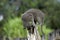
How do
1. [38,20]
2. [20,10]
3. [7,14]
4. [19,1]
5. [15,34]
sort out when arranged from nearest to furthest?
[38,20]
[15,34]
[7,14]
[20,10]
[19,1]

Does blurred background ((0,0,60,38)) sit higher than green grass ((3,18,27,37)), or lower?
higher

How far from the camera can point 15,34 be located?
28.3 ft

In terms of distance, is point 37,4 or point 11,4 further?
point 11,4

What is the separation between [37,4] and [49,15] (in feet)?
3.76

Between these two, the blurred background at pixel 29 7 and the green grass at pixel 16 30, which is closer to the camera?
the green grass at pixel 16 30

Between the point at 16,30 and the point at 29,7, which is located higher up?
the point at 29,7

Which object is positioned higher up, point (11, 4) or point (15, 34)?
point (11, 4)

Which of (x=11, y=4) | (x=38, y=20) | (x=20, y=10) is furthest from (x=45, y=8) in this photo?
(x=38, y=20)

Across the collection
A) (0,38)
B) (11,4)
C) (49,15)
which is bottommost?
(0,38)

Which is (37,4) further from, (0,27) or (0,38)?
(0,38)

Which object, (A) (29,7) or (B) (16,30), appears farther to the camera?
(A) (29,7)

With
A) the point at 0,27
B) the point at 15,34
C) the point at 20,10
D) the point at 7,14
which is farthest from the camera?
the point at 20,10

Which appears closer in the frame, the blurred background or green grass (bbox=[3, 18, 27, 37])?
green grass (bbox=[3, 18, 27, 37])

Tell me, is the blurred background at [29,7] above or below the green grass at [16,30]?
above
